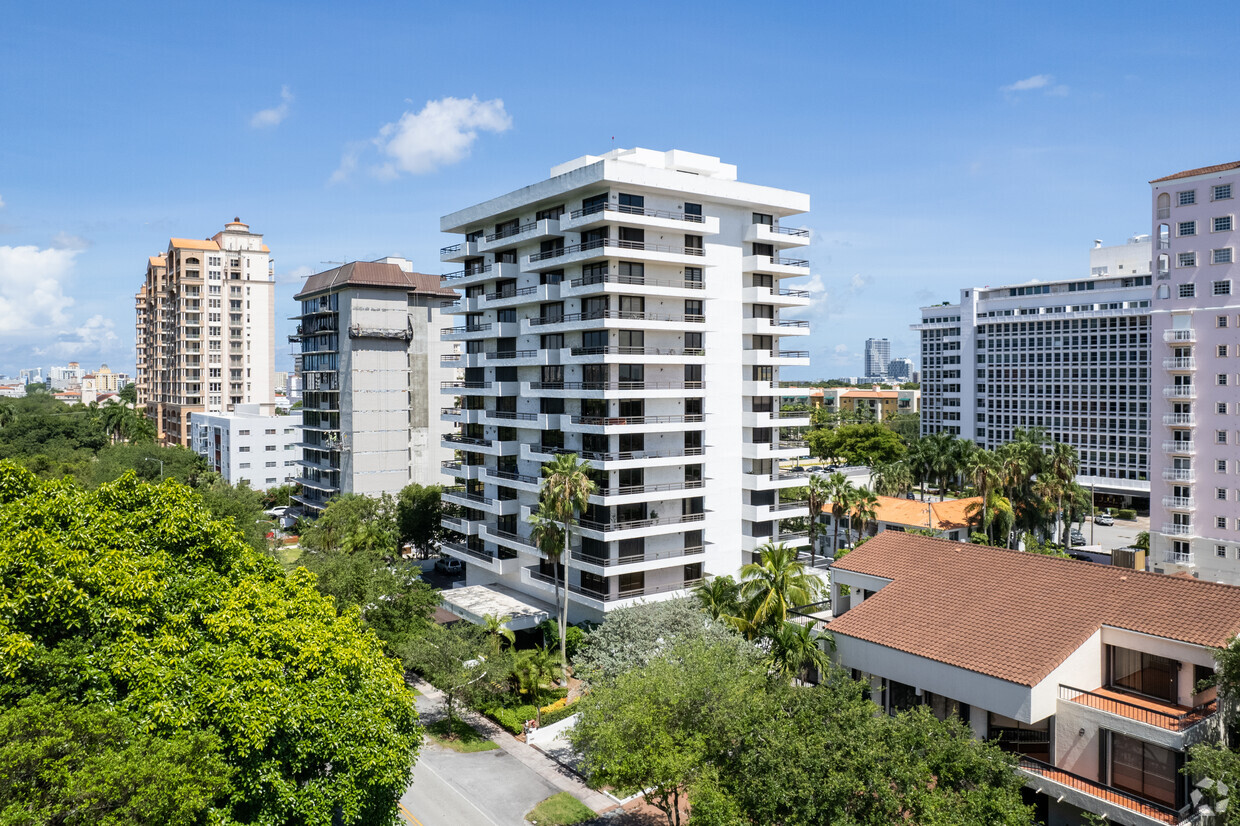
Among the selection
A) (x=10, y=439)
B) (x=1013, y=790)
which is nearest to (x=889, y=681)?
(x=1013, y=790)

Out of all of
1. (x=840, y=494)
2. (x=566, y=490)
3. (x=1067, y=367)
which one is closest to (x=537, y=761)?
(x=566, y=490)

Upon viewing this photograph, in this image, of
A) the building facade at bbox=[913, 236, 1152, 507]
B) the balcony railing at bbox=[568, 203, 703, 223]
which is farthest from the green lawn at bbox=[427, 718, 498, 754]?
the building facade at bbox=[913, 236, 1152, 507]

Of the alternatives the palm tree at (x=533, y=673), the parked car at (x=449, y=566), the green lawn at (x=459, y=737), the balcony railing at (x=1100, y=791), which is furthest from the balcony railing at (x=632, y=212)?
the parked car at (x=449, y=566)

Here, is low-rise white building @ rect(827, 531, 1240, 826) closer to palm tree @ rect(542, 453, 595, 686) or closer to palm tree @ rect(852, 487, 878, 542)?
palm tree @ rect(542, 453, 595, 686)

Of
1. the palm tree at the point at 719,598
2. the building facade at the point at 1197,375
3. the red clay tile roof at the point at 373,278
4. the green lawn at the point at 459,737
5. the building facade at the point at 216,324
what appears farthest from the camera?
the building facade at the point at 216,324

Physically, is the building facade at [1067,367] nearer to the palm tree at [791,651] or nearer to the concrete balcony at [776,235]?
the concrete balcony at [776,235]

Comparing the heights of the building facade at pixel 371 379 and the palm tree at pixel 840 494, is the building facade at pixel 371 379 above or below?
above
